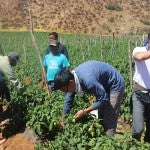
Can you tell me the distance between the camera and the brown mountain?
211ft

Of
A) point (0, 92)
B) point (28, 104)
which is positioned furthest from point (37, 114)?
point (0, 92)

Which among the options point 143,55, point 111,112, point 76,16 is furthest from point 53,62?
point 76,16

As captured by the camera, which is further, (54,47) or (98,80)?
(54,47)

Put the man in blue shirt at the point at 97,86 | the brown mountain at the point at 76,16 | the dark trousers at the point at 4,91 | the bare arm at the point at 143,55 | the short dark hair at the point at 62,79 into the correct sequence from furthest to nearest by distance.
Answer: the brown mountain at the point at 76,16
the dark trousers at the point at 4,91
the bare arm at the point at 143,55
the man in blue shirt at the point at 97,86
the short dark hair at the point at 62,79

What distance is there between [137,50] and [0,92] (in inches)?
154

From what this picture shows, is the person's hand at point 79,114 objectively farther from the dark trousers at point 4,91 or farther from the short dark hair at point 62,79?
the dark trousers at point 4,91

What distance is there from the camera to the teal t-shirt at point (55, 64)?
26.5ft

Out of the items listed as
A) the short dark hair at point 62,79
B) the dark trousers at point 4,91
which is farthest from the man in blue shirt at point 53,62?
the short dark hair at point 62,79

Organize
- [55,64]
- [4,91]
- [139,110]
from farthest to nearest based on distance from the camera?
[4,91]
[55,64]
[139,110]

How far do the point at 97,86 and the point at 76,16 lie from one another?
63.9 m

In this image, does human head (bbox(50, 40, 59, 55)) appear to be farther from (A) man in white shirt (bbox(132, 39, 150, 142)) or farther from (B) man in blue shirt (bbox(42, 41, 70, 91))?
(A) man in white shirt (bbox(132, 39, 150, 142))

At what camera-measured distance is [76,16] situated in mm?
68062

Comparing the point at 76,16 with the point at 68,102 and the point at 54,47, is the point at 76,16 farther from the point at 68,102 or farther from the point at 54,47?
the point at 68,102

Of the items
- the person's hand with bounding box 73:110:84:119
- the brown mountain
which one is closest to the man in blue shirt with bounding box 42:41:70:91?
the person's hand with bounding box 73:110:84:119
